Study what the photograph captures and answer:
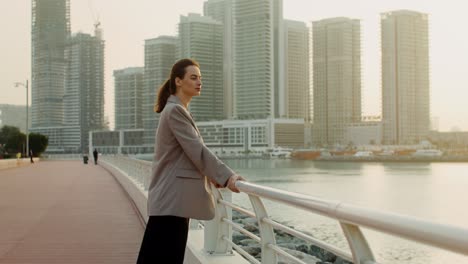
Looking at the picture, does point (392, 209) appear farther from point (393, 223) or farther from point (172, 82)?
point (393, 223)

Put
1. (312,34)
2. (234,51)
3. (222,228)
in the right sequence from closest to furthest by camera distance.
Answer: (222,228) < (234,51) < (312,34)

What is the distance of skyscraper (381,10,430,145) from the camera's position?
163500 mm

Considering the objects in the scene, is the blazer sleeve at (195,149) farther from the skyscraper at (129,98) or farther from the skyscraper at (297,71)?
the skyscraper at (297,71)

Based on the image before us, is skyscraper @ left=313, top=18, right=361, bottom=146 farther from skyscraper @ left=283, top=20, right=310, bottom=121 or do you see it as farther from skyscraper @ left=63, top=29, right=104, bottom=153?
skyscraper @ left=63, top=29, right=104, bottom=153

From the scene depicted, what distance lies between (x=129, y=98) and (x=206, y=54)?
24594 mm

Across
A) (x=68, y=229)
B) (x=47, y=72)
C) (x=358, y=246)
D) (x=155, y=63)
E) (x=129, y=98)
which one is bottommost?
(x=68, y=229)

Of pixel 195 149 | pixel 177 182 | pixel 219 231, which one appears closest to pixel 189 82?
pixel 195 149

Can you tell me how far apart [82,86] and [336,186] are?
11584cm

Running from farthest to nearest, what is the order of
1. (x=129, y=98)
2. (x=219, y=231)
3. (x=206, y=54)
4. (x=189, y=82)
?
(x=129, y=98)
(x=206, y=54)
(x=219, y=231)
(x=189, y=82)

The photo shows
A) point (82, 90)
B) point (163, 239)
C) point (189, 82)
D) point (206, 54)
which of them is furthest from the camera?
point (206, 54)

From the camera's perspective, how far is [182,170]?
311cm

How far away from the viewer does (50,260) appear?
20.5ft

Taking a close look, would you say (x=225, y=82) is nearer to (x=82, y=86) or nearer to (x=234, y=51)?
(x=234, y=51)

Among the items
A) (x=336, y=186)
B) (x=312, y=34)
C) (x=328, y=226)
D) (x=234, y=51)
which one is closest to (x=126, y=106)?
(x=234, y=51)
